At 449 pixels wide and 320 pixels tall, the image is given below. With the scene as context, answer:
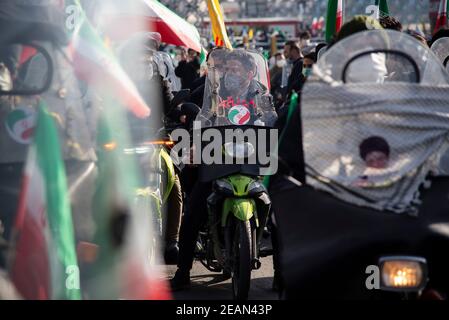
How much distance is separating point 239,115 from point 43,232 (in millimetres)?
3333

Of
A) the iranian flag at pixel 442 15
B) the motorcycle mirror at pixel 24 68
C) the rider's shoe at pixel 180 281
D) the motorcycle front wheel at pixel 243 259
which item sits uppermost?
the motorcycle mirror at pixel 24 68

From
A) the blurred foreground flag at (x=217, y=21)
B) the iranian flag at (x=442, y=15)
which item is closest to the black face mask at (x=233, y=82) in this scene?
the blurred foreground flag at (x=217, y=21)

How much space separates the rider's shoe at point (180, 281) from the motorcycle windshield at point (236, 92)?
3.93 feet

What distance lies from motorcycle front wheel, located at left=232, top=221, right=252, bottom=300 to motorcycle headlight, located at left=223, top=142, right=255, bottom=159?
0.50 metres

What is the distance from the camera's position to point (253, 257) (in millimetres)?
6266

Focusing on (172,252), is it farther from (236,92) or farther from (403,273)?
(403,273)

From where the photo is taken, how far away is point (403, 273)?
3.89 m

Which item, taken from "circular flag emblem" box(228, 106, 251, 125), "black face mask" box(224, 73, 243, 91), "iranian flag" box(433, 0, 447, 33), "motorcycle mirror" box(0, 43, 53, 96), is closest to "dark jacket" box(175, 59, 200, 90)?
"iranian flag" box(433, 0, 447, 33)

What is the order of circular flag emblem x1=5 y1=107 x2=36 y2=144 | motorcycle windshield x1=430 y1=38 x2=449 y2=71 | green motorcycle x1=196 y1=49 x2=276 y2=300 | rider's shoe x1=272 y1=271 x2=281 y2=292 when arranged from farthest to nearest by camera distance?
motorcycle windshield x1=430 y1=38 x2=449 y2=71
green motorcycle x1=196 y1=49 x2=276 y2=300
rider's shoe x1=272 y1=271 x2=281 y2=292
circular flag emblem x1=5 y1=107 x2=36 y2=144

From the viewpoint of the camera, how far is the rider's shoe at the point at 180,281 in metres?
7.18

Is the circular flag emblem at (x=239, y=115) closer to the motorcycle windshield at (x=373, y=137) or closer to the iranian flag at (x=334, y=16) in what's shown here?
the motorcycle windshield at (x=373, y=137)

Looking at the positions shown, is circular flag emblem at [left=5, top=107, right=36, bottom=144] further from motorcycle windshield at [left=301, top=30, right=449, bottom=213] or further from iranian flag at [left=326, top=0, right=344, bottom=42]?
iranian flag at [left=326, top=0, right=344, bottom=42]

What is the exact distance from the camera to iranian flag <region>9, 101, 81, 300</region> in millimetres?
3631

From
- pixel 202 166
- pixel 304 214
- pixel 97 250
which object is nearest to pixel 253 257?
pixel 202 166
